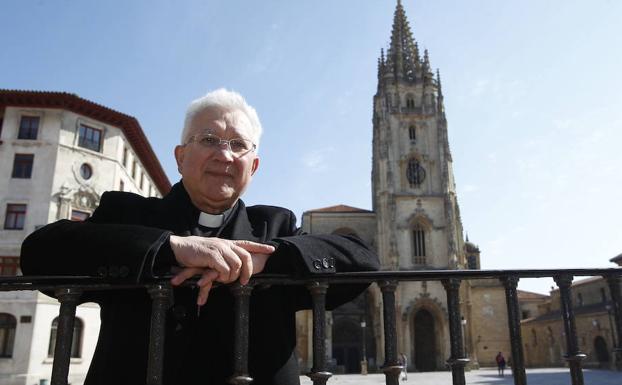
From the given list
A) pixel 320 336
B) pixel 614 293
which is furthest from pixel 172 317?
pixel 614 293

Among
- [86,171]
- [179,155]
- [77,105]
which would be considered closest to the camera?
[179,155]

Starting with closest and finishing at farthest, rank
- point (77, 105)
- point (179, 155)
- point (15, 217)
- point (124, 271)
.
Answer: point (124, 271) < point (179, 155) < point (15, 217) < point (77, 105)

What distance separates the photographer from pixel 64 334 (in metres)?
2.11

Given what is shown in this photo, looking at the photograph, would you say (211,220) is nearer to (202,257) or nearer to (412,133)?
(202,257)

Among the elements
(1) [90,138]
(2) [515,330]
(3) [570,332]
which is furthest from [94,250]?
(1) [90,138]

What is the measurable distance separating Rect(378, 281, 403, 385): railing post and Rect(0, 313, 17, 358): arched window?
1039 inches

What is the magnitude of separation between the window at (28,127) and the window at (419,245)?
32264 mm

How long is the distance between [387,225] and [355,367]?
44.3 feet

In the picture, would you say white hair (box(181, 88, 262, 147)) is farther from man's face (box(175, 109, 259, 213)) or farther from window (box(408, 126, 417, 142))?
window (box(408, 126, 417, 142))

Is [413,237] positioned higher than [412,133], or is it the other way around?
[412,133]

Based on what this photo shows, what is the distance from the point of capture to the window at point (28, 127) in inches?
1080

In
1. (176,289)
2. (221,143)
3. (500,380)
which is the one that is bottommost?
(500,380)

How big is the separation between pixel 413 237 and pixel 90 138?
2968cm

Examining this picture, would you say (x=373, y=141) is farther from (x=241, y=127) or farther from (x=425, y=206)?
(x=241, y=127)
